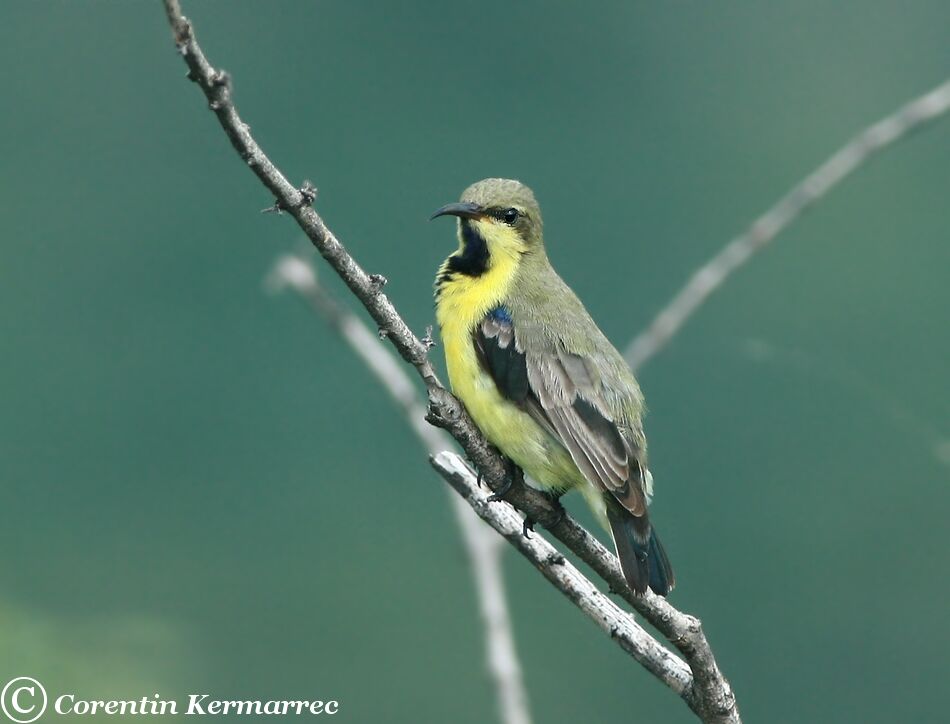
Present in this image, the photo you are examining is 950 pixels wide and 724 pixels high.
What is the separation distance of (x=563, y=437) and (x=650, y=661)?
771mm

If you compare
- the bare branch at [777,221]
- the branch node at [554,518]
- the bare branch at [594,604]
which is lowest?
the bare branch at [594,604]

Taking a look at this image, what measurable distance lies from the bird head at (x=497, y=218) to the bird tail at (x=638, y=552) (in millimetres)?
849

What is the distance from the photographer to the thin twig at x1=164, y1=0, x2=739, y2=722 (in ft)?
7.97

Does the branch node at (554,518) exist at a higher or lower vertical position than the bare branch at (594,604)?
higher

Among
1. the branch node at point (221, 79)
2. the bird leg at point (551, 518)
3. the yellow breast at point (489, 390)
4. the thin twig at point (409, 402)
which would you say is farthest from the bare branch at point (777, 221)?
the branch node at point (221, 79)

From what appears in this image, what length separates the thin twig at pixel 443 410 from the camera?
2.43 m

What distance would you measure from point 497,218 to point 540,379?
0.60m

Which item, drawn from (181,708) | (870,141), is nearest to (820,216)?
(870,141)

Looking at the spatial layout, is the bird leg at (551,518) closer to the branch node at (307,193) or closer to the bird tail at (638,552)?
the bird tail at (638,552)

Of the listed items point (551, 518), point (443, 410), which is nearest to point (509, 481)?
point (551, 518)

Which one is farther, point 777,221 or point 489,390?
point 777,221

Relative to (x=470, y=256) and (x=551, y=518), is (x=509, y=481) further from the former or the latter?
(x=470, y=256)

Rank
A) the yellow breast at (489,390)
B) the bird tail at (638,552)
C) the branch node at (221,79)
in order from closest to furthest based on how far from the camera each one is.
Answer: the branch node at (221,79)
the bird tail at (638,552)
the yellow breast at (489,390)

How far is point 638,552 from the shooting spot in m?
3.44
